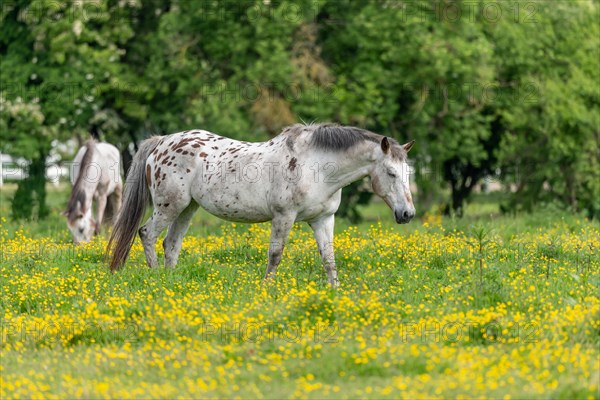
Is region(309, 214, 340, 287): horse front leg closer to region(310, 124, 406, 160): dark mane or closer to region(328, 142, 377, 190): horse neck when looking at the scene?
region(328, 142, 377, 190): horse neck

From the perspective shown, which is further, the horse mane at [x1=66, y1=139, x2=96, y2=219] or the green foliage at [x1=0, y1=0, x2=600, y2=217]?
the green foliage at [x1=0, y1=0, x2=600, y2=217]

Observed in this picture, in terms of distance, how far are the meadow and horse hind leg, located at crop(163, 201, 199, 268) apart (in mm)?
294

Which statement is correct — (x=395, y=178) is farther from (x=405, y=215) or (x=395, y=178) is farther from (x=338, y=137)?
(x=338, y=137)

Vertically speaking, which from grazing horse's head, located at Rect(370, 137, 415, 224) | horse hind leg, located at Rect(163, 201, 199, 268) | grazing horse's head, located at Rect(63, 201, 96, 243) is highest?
grazing horse's head, located at Rect(370, 137, 415, 224)

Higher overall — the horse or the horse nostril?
the horse nostril

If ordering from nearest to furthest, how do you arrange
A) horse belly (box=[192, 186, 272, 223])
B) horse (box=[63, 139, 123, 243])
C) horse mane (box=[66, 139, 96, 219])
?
horse belly (box=[192, 186, 272, 223]) < horse (box=[63, 139, 123, 243]) < horse mane (box=[66, 139, 96, 219])

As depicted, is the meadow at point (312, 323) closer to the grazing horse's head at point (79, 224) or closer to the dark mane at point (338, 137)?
the dark mane at point (338, 137)

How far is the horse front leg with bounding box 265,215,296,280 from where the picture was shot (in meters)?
12.2

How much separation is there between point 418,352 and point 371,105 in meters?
17.1

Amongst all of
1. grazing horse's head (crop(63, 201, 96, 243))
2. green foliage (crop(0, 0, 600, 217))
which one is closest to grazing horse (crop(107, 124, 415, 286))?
grazing horse's head (crop(63, 201, 96, 243))

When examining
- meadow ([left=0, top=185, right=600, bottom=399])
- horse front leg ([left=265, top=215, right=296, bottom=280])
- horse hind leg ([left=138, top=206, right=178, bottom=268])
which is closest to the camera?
meadow ([left=0, top=185, right=600, bottom=399])

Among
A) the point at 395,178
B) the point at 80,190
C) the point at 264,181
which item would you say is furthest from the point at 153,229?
the point at 80,190

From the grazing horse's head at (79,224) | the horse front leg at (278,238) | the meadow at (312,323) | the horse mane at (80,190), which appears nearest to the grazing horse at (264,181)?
the horse front leg at (278,238)

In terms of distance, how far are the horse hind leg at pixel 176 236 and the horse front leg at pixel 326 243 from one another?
223cm
